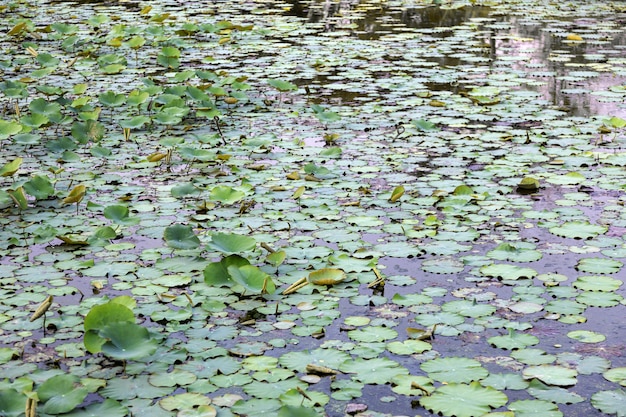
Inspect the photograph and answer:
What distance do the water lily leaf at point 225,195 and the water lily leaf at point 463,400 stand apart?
61.9 inches

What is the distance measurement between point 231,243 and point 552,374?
1215 millimetres

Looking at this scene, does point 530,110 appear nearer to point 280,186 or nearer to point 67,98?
point 280,186

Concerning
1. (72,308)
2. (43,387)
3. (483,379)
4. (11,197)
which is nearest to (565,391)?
(483,379)

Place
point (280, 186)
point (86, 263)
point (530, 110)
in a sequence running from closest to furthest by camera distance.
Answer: point (86, 263) → point (280, 186) → point (530, 110)

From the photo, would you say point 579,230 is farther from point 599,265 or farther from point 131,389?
point 131,389

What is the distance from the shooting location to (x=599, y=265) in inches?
117

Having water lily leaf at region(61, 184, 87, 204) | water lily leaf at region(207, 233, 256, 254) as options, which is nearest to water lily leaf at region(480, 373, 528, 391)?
water lily leaf at region(207, 233, 256, 254)

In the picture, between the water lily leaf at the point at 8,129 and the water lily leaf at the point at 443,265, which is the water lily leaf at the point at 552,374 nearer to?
the water lily leaf at the point at 443,265

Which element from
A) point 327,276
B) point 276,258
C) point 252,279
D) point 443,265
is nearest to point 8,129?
point 276,258

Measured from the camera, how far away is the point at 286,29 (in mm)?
8289

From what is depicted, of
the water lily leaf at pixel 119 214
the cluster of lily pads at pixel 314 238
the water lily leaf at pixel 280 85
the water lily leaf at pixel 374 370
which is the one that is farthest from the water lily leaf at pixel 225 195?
the water lily leaf at pixel 280 85

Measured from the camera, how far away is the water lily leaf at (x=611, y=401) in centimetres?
214

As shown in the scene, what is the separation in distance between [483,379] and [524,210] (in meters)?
1.40

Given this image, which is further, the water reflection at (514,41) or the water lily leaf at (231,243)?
the water reflection at (514,41)
